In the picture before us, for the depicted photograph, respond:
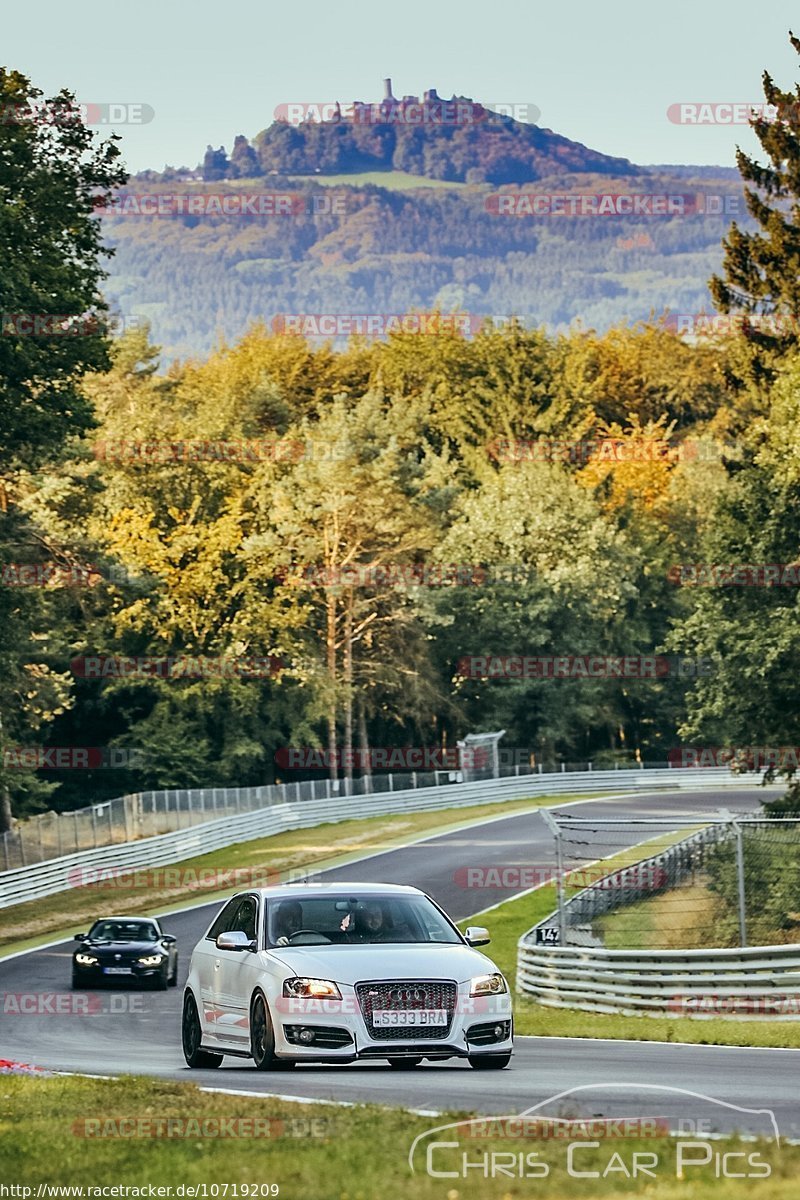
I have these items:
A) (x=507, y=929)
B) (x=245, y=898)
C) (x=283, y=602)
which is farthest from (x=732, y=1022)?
(x=283, y=602)

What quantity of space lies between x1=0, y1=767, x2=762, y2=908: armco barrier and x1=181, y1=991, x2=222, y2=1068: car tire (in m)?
32.7

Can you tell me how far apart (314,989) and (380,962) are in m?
0.55

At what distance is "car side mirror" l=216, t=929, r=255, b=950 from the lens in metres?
15.5

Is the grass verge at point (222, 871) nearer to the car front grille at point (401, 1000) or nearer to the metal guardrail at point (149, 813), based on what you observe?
the metal guardrail at point (149, 813)

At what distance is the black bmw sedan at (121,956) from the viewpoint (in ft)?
105

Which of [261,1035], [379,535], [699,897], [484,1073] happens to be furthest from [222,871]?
[484,1073]

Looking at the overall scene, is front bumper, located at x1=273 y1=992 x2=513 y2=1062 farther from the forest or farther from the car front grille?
the forest

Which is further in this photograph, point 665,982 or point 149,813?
point 149,813

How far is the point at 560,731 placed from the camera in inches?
3583

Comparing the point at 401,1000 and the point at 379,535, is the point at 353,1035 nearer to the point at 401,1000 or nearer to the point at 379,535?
the point at 401,1000

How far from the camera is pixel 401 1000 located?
14562mm

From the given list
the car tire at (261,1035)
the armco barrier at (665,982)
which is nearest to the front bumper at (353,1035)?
the car tire at (261,1035)

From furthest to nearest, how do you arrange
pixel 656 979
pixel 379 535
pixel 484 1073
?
pixel 379 535
pixel 656 979
pixel 484 1073

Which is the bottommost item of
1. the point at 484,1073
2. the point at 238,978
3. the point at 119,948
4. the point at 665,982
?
the point at 119,948
